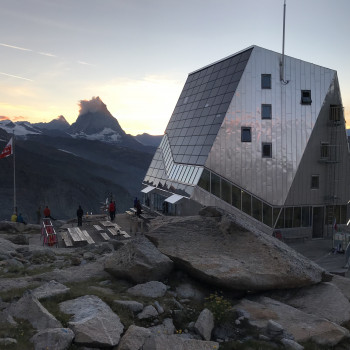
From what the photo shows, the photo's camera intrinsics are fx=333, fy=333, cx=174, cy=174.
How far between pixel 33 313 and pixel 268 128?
29.0 meters

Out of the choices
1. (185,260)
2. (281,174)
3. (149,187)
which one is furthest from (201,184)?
(185,260)

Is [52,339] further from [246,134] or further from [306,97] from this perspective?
[306,97]

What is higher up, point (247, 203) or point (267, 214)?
point (247, 203)

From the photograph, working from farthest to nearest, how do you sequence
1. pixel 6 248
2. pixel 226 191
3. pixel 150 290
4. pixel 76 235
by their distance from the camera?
1. pixel 226 191
2. pixel 76 235
3. pixel 6 248
4. pixel 150 290

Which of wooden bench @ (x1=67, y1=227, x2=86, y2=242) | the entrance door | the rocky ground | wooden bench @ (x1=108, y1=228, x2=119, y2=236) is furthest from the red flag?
the entrance door

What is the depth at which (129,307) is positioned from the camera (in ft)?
29.6

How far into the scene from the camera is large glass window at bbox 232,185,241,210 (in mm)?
31691

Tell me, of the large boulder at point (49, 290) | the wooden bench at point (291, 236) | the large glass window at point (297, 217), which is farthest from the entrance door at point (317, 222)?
the large boulder at point (49, 290)

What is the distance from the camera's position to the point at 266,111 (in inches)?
1294

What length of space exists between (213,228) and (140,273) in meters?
3.88

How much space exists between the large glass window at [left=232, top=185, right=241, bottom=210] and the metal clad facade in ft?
1.91

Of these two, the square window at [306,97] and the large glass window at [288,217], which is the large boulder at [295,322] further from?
the square window at [306,97]

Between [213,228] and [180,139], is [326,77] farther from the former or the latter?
[213,228]

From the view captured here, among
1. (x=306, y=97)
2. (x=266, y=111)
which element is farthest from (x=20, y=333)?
(x=306, y=97)
